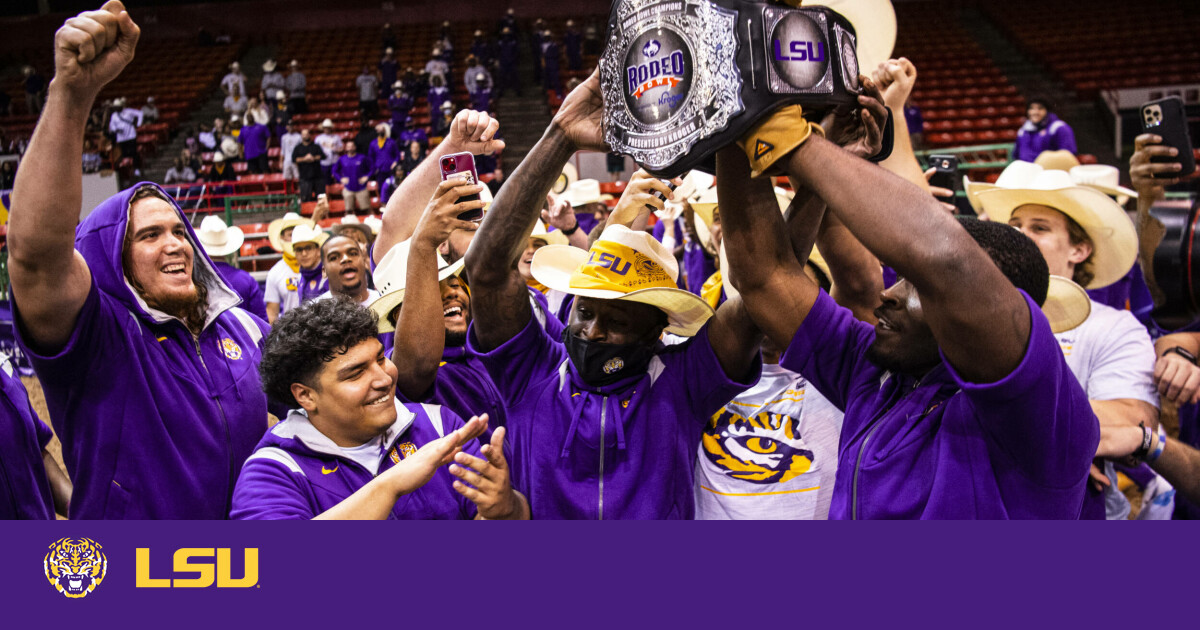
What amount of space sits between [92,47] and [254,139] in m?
15.4

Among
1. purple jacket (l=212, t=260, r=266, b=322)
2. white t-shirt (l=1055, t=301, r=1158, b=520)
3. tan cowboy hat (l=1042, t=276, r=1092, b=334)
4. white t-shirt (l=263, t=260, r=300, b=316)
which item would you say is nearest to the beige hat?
white t-shirt (l=263, t=260, r=300, b=316)

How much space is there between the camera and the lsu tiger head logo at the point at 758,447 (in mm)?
2863

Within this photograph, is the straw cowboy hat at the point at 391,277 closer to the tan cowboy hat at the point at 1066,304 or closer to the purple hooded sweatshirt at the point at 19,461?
the purple hooded sweatshirt at the point at 19,461

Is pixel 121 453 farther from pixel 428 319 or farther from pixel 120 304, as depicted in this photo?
pixel 428 319

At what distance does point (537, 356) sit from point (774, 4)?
1325 millimetres

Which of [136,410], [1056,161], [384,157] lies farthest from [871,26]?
[384,157]

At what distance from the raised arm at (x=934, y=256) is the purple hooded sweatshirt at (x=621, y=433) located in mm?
840

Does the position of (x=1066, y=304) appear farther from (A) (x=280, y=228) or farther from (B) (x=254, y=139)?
(B) (x=254, y=139)

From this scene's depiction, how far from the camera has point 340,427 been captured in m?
2.14

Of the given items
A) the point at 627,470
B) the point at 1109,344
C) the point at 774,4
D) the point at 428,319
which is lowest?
the point at 627,470

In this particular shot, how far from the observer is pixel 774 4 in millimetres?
1528
